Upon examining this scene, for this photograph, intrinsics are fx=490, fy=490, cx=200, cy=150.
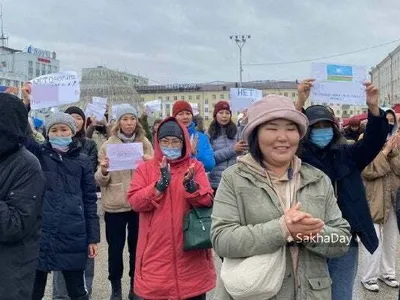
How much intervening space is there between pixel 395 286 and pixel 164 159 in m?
3.18

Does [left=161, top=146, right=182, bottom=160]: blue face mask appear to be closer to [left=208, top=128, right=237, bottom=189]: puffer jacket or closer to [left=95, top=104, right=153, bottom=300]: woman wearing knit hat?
[left=95, top=104, right=153, bottom=300]: woman wearing knit hat

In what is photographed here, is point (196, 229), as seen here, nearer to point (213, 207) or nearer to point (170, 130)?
point (170, 130)

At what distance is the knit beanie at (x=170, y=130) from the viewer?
3.76 metres

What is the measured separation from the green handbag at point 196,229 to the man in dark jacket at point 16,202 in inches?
43.5

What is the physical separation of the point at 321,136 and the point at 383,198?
87.2 inches

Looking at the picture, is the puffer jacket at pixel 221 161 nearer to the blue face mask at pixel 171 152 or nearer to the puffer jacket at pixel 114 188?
the puffer jacket at pixel 114 188

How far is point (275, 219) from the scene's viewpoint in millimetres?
2217

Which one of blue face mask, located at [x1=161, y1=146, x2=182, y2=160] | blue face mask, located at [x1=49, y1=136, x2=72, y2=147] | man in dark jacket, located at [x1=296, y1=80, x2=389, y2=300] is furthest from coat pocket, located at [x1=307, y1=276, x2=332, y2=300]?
blue face mask, located at [x1=49, y1=136, x2=72, y2=147]

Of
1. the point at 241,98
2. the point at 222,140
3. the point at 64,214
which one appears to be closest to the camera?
the point at 64,214

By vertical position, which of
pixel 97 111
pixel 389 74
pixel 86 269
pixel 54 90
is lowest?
pixel 86 269

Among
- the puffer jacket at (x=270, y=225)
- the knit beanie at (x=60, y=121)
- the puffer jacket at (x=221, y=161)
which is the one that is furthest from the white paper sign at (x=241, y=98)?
the puffer jacket at (x=270, y=225)

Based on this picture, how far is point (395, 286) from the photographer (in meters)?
5.27

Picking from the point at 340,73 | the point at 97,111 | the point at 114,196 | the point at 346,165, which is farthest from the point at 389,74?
the point at 346,165

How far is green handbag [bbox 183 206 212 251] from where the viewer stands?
11.4ft
